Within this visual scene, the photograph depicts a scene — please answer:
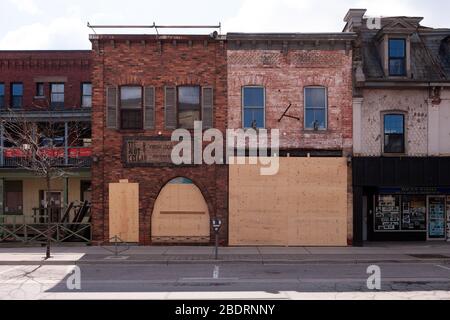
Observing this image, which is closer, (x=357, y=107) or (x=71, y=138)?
(x=357, y=107)

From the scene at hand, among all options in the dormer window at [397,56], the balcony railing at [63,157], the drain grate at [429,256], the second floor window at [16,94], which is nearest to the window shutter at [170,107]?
the dormer window at [397,56]

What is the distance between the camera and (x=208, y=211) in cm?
1975

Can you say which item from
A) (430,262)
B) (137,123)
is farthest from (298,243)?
(137,123)

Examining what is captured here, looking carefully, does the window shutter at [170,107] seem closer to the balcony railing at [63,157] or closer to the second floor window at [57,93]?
the balcony railing at [63,157]

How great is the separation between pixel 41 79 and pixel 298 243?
22.4 metres

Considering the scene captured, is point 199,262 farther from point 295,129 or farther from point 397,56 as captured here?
point 397,56

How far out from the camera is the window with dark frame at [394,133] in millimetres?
20156

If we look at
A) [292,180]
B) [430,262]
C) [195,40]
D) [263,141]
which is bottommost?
[430,262]

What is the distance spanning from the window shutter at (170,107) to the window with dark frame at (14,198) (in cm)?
1530

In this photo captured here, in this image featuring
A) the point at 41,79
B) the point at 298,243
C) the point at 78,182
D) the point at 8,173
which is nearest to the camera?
the point at 298,243

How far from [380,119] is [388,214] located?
4.43 meters

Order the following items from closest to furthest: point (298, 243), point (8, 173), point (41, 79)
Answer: point (298, 243)
point (8, 173)
point (41, 79)

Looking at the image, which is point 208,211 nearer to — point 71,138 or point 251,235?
point 251,235

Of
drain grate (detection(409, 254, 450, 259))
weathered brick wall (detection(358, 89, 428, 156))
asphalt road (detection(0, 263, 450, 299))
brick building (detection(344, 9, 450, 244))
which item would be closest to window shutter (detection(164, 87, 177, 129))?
asphalt road (detection(0, 263, 450, 299))
